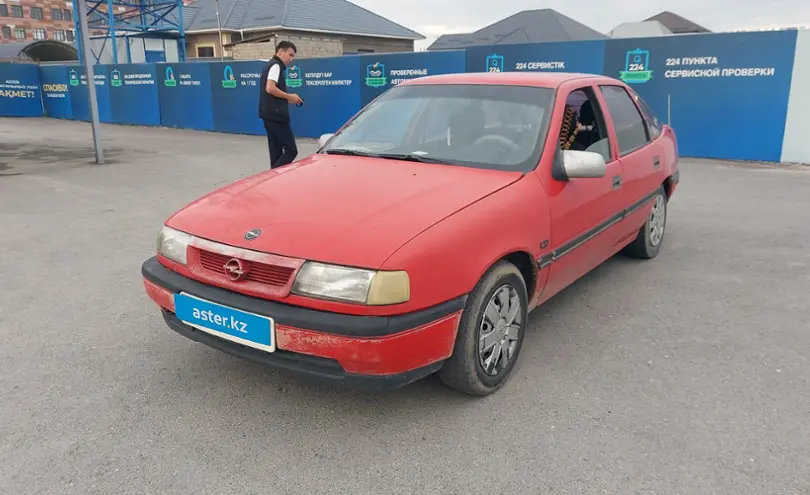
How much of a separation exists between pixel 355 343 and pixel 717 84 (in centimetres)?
1026

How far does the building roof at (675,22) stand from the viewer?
31344 millimetres

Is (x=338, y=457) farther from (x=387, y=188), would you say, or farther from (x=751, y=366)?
(x=751, y=366)

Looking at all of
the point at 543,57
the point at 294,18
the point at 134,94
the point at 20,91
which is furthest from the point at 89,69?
the point at 294,18

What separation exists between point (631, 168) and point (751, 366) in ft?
5.22

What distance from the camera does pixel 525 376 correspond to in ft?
10.7

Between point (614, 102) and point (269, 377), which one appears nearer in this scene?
point (269, 377)

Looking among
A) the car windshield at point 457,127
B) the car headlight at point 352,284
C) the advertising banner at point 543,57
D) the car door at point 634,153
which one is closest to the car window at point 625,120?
the car door at point 634,153

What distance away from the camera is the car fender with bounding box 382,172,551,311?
8.28 feet

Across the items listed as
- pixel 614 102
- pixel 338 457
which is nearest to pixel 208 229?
pixel 338 457

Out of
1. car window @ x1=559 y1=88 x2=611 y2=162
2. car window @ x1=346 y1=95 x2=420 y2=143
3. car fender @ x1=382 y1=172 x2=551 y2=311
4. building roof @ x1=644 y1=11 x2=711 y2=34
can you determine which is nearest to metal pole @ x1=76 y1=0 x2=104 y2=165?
car window @ x1=346 y1=95 x2=420 y2=143

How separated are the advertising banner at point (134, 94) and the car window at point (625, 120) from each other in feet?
55.7

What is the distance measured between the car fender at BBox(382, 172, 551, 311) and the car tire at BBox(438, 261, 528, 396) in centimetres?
10

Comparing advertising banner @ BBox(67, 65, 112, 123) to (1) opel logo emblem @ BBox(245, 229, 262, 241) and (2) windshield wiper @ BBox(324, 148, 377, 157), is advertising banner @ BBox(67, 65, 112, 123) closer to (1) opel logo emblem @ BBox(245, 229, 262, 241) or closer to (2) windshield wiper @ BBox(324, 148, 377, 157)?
(2) windshield wiper @ BBox(324, 148, 377, 157)

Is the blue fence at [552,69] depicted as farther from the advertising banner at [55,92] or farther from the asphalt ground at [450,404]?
the asphalt ground at [450,404]
